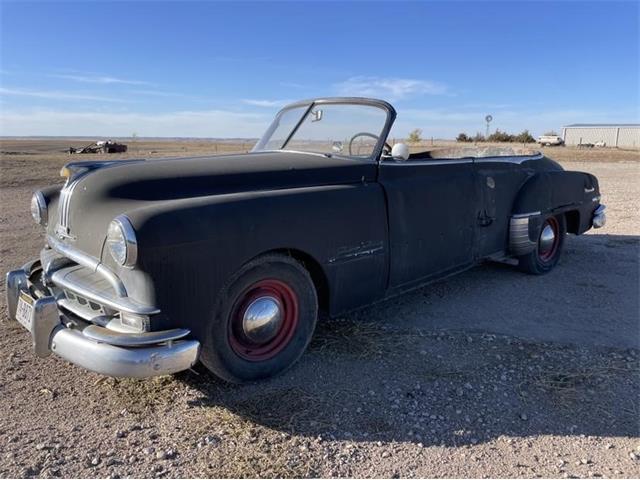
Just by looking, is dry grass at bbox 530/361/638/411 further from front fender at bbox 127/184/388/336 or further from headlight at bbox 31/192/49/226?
headlight at bbox 31/192/49/226

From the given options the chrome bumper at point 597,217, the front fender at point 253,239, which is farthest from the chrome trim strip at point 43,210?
the chrome bumper at point 597,217

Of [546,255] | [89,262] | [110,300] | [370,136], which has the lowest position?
[546,255]

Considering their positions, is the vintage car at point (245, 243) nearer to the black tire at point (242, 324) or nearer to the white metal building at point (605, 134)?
the black tire at point (242, 324)

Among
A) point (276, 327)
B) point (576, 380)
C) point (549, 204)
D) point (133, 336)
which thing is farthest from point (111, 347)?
point (549, 204)

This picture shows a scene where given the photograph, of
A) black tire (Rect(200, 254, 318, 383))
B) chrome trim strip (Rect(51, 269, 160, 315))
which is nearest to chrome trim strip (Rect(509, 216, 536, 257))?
black tire (Rect(200, 254, 318, 383))

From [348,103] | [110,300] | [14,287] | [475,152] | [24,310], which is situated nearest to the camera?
[110,300]

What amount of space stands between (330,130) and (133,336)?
2520mm

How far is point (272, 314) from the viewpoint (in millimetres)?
2930

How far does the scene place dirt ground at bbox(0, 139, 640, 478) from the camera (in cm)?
232

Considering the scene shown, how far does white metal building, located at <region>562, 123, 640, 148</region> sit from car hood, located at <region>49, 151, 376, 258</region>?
63.7m

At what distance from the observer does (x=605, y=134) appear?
206 ft

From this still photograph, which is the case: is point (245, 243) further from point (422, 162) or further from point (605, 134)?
point (605, 134)

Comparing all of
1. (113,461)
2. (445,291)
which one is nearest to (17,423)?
(113,461)

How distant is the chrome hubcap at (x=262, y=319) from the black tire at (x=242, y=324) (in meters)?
0.03
